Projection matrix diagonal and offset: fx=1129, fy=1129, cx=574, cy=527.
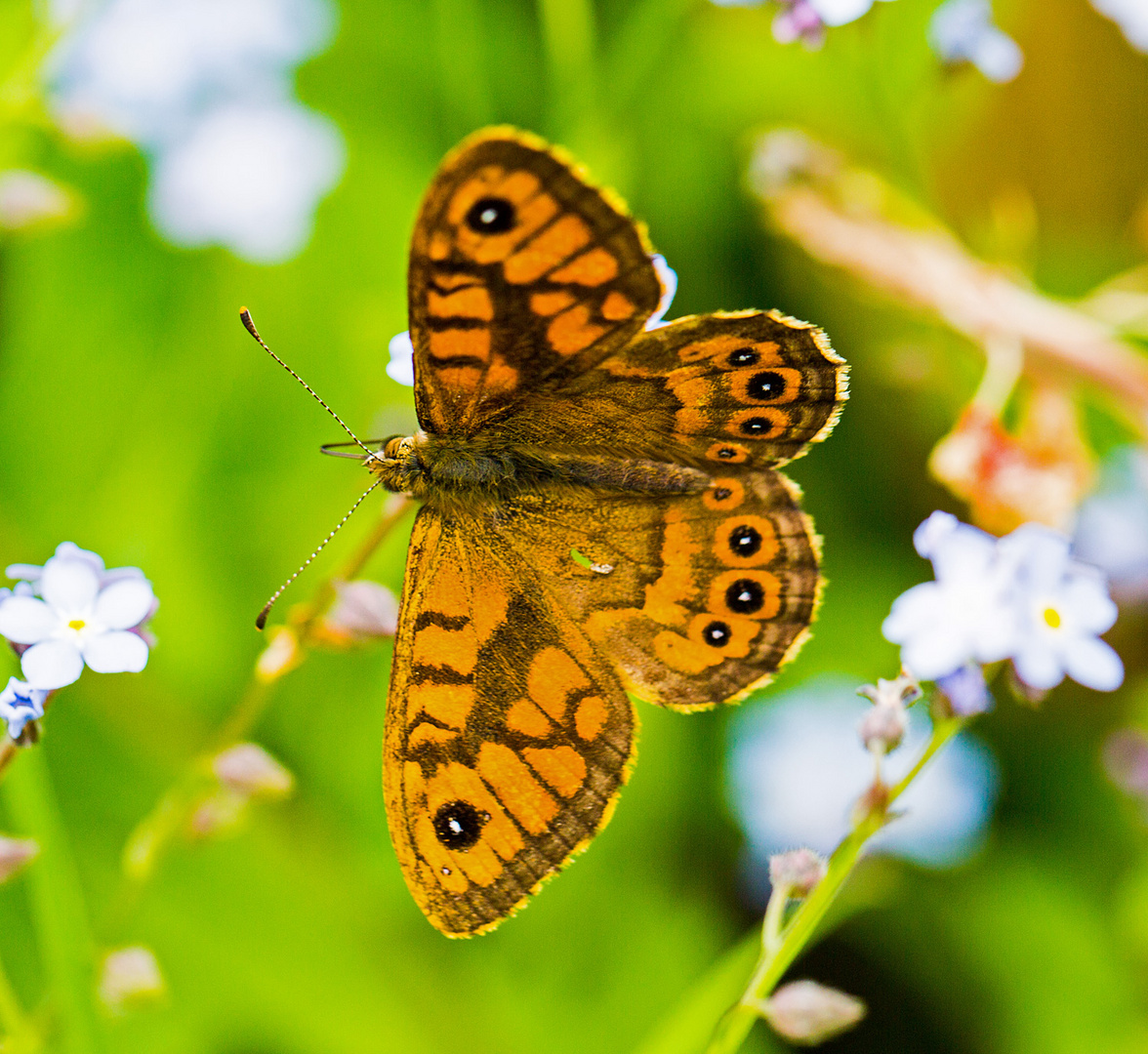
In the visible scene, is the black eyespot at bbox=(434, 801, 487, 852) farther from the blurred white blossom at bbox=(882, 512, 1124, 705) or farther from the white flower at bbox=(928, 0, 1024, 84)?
the white flower at bbox=(928, 0, 1024, 84)

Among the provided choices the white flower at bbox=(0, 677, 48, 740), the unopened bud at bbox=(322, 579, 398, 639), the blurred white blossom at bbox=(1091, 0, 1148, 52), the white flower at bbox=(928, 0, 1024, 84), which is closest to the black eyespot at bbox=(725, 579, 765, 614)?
the unopened bud at bbox=(322, 579, 398, 639)

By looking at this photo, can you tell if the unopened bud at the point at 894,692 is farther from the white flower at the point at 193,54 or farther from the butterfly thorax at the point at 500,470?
the white flower at the point at 193,54

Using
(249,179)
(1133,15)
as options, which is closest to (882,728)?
(1133,15)

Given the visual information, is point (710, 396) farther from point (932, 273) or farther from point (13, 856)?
point (932, 273)

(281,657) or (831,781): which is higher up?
(281,657)

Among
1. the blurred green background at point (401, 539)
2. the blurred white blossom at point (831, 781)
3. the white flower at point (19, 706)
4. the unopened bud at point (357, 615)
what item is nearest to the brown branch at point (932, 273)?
the blurred green background at point (401, 539)

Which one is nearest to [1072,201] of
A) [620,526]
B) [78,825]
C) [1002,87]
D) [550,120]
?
[1002,87]

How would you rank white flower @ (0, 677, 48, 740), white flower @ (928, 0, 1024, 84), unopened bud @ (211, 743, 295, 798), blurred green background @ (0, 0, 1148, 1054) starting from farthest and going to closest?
1. blurred green background @ (0, 0, 1148, 1054)
2. white flower @ (928, 0, 1024, 84)
3. unopened bud @ (211, 743, 295, 798)
4. white flower @ (0, 677, 48, 740)
